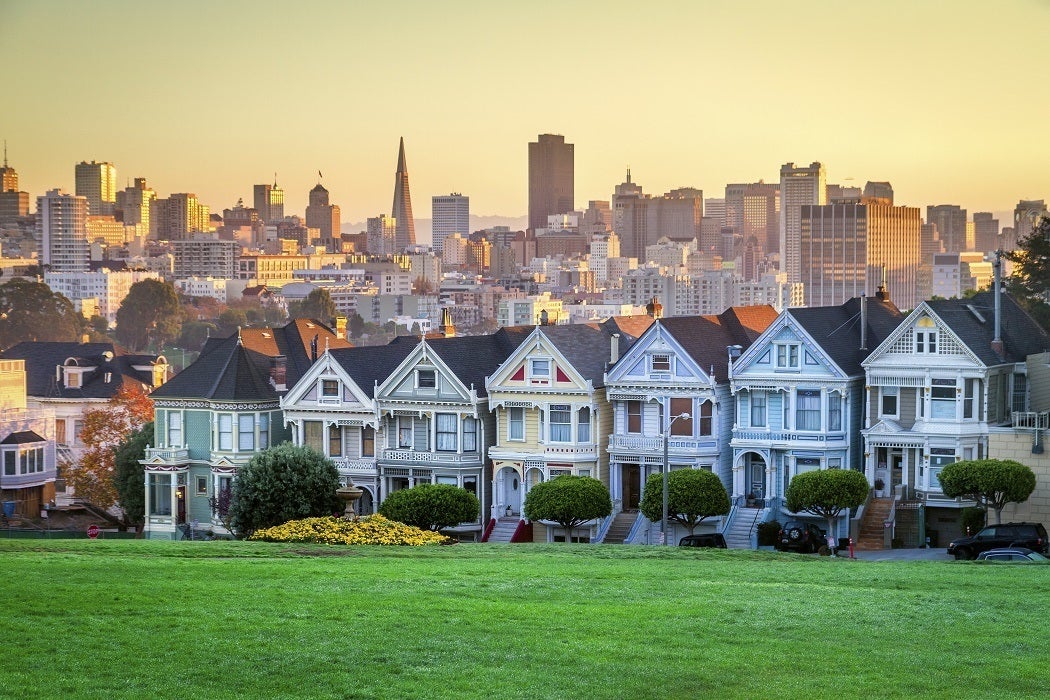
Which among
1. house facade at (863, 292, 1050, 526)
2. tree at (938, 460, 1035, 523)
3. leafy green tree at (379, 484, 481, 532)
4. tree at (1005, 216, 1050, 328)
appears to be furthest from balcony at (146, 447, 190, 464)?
tree at (1005, 216, 1050, 328)

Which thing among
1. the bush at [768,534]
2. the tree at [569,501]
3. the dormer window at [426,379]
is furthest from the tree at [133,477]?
the bush at [768,534]

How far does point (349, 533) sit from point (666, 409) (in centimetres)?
1377

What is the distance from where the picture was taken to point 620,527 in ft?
170

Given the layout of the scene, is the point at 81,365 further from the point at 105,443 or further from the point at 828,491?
the point at 828,491

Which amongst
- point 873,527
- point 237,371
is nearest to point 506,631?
point 873,527

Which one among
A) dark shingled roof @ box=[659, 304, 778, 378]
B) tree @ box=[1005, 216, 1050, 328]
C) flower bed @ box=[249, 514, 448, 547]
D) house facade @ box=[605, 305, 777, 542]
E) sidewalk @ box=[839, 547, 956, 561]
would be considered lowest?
sidewalk @ box=[839, 547, 956, 561]

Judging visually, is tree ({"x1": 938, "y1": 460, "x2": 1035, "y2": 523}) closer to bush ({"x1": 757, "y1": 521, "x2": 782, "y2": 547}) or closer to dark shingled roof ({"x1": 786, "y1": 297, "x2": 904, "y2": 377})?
bush ({"x1": 757, "y1": 521, "x2": 782, "y2": 547})

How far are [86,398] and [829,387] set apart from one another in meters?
Result: 42.7

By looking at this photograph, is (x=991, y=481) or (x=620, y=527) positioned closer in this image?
(x=991, y=481)

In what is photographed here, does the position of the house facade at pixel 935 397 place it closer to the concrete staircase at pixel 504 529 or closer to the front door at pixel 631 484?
the front door at pixel 631 484

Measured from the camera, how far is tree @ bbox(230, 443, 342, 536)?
51.3 meters

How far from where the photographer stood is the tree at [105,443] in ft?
223

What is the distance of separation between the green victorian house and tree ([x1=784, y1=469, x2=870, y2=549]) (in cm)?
1811

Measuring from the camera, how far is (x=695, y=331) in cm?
5384
